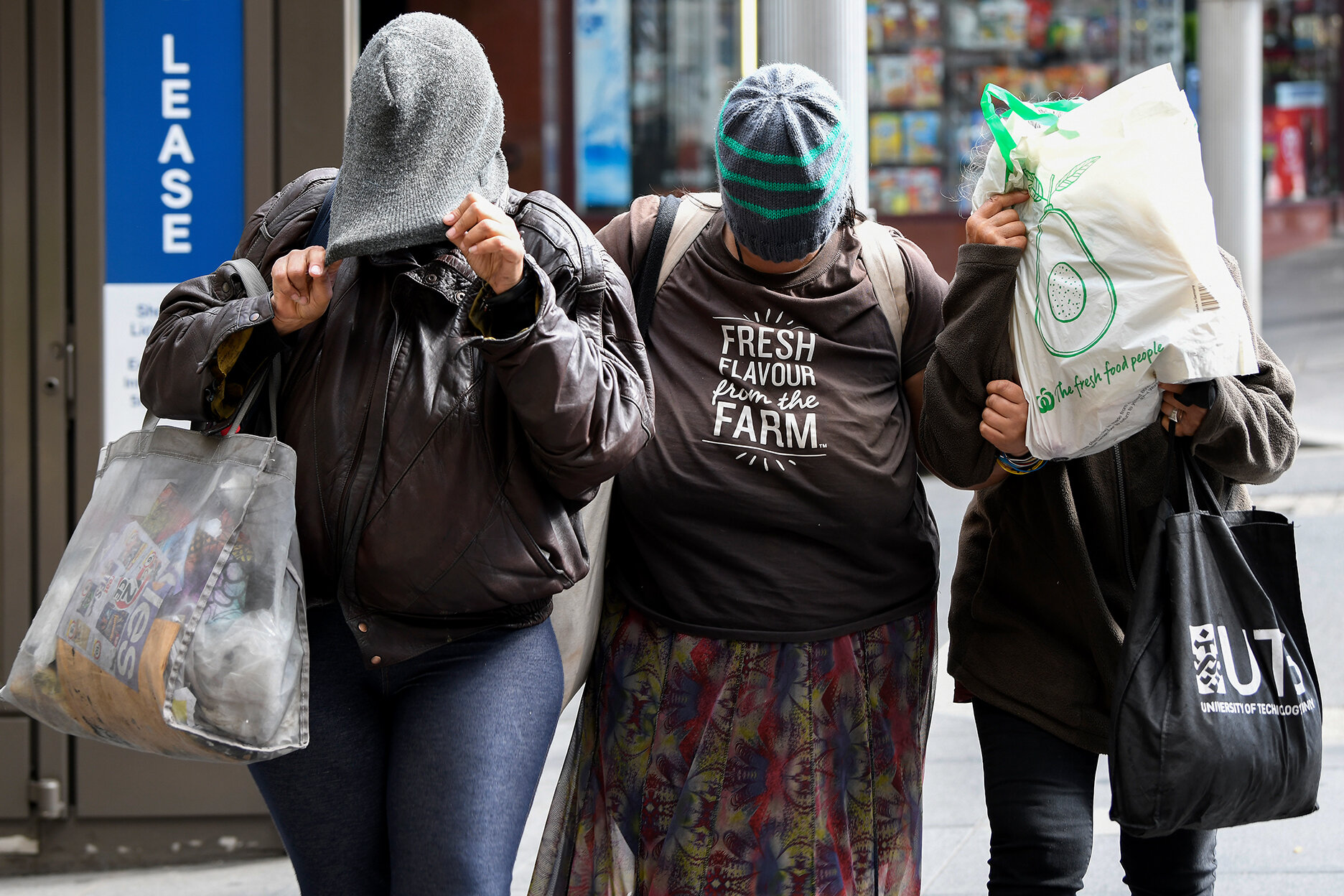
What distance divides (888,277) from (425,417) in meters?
0.89

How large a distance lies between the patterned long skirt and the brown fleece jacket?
202 mm

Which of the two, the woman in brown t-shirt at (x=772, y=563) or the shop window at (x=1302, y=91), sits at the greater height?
the shop window at (x=1302, y=91)

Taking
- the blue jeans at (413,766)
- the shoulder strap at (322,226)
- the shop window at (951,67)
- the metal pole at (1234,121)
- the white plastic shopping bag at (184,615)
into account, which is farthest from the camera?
the shop window at (951,67)

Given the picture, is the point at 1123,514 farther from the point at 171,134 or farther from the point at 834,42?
the point at 171,134

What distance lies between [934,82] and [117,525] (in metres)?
11.4

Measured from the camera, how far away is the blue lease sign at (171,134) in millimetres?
3547

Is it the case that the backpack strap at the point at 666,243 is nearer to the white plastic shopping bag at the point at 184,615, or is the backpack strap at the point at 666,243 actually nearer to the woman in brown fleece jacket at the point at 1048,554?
the woman in brown fleece jacket at the point at 1048,554

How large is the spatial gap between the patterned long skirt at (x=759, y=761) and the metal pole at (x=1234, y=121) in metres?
8.89

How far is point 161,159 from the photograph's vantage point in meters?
3.57

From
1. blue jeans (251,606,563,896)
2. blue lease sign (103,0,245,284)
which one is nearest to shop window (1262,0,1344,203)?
blue lease sign (103,0,245,284)

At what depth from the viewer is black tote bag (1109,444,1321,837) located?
2078 mm

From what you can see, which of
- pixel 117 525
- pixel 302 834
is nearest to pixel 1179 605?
pixel 302 834

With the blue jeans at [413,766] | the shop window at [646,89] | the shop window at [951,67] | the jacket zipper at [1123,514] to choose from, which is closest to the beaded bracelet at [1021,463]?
the jacket zipper at [1123,514]

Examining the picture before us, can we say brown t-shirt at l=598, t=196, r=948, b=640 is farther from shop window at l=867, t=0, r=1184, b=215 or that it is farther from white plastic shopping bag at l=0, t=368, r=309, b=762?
shop window at l=867, t=0, r=1184, b=215
